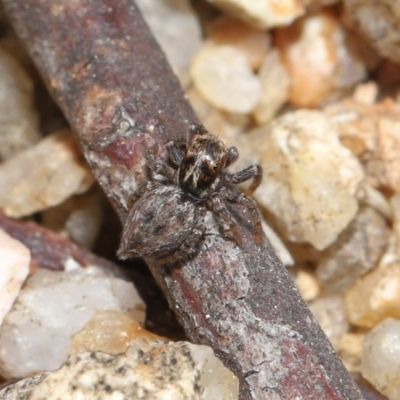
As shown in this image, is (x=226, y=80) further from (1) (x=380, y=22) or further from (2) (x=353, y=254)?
(2) (x=353, y=254)

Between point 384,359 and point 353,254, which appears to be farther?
point 353,254

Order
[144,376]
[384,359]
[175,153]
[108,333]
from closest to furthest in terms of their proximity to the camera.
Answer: [144,376] < [108,333] < [384,359] < [175,153]

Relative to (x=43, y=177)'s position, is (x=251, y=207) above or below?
above

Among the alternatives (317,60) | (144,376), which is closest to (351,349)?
(144,376)

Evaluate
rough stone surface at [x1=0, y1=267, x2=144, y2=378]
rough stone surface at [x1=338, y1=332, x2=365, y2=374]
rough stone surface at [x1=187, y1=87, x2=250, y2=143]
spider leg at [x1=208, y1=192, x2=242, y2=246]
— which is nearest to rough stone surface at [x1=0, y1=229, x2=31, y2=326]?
rough stone surface at [x1=0, y1=267, x2=144, y2=378]

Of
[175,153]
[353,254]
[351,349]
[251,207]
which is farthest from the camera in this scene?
[353,254]

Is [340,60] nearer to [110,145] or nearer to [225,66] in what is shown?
→ [225,66]

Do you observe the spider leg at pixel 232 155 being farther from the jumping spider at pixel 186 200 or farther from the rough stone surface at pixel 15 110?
the rough stone surface at pixel 15 110

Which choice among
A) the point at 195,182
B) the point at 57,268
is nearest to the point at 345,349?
the point at 195,182

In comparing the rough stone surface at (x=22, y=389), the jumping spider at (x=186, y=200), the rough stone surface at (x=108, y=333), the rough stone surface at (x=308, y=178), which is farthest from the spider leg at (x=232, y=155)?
the rough stone surface at (x=22, y=389)
